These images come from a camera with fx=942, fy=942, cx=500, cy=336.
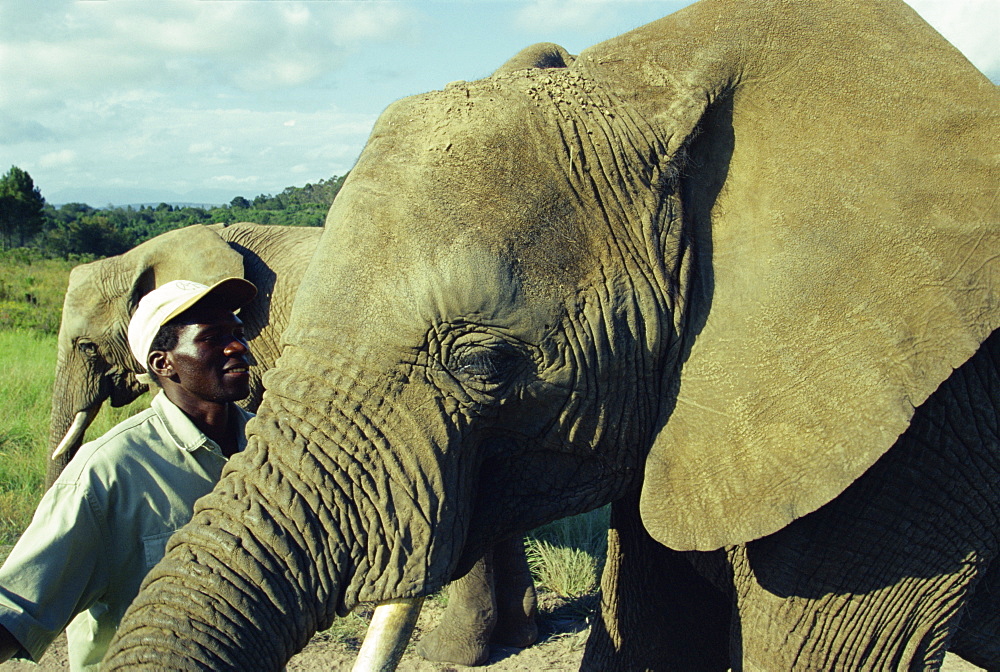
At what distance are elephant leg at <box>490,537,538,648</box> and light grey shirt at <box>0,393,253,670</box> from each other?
9.70ft

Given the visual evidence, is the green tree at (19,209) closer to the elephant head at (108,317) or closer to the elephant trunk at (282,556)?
the elephant head at (108,317)

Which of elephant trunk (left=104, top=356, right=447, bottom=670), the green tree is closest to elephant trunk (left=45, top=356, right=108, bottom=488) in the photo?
elephant trunk (left=104, top=356, right=447, bottom=670)

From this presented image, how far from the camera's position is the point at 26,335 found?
16156mm

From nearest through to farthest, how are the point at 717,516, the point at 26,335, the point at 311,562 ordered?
the point at 311,562 < the point at 717,516 < the point at 26,335

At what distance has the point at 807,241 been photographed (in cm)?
232

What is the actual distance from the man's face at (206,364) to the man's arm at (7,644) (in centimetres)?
93

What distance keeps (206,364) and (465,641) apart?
2.94m

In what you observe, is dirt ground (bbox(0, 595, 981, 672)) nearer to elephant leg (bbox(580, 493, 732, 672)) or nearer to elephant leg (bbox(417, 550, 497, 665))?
elephant leg (bbox(417, 550, 497, 665))

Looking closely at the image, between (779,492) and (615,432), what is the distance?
45 cm

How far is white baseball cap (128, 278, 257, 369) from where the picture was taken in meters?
3.08

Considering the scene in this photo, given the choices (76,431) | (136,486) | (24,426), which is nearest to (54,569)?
(136,486)

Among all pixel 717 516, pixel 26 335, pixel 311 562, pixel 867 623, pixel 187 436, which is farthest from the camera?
pixel 26 335

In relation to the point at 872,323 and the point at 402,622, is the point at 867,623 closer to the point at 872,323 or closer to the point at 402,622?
the point at 872,323

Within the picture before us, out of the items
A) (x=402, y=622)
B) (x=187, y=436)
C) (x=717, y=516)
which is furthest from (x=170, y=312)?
(x=717, y=516)
